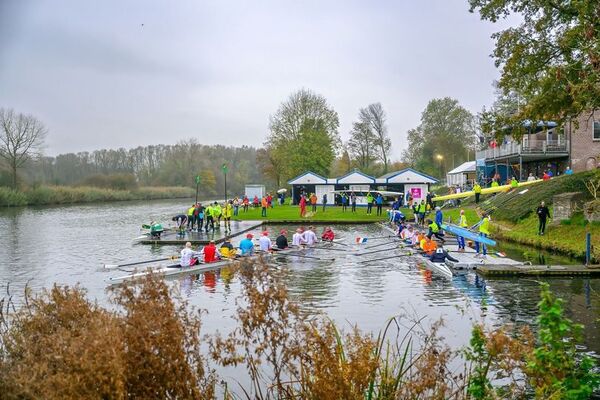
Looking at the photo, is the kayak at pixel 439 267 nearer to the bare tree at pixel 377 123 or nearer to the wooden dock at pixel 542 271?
the wooden dock at pixel 542 271

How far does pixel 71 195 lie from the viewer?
75.8 m

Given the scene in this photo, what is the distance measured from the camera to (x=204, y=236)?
32.6m

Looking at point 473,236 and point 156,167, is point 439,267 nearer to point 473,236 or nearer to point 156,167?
point 473,236

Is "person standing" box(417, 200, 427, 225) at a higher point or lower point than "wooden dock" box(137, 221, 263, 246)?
higher

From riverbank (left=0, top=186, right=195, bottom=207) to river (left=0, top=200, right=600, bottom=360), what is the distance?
43520 millimetres

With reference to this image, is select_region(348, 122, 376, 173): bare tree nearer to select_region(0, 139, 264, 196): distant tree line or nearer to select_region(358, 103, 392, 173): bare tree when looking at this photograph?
select_region(358, 103, 392, 173): bare tree

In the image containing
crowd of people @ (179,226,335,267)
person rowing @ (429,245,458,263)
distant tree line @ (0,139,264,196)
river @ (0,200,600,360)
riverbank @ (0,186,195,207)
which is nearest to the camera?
river @ (0,200,600,360)

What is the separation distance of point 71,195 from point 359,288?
223 ft

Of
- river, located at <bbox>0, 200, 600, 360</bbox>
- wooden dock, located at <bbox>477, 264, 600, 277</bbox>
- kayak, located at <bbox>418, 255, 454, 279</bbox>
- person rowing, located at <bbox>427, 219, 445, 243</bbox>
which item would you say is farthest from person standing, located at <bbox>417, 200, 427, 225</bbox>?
wooden dock, located at <bbox>477, 264, 600, 277</bbox>

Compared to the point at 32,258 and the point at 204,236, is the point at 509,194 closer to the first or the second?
the point at 204,236

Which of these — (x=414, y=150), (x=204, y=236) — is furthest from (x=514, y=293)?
(x=414, y=150)

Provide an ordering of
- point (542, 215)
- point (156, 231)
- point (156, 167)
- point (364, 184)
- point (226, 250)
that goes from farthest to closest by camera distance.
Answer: point (156, 167), point (364, 184), point (156, 231), point (542, 215), point (226, 250)

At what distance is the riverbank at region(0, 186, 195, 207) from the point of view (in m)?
67.4

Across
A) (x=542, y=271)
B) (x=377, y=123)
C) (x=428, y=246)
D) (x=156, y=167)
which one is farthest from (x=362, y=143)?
(x=542, y=271)
